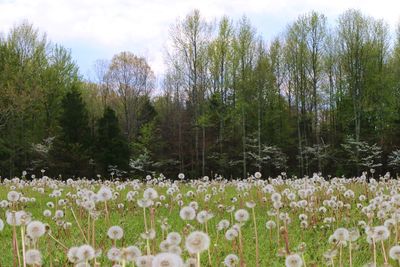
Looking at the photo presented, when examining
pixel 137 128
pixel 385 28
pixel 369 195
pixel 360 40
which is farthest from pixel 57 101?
pixel 369 195

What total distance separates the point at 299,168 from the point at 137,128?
15.4m

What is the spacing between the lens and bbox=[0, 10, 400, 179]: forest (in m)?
36.3

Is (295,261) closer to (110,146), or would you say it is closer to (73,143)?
(73,143)

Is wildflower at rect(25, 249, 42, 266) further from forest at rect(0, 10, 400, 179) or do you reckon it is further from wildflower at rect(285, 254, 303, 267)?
forest at rect(0, 10, 400, 179)

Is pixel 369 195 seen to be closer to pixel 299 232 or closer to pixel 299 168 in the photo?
pixel 299 232

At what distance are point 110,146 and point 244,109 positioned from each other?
11.5 metres

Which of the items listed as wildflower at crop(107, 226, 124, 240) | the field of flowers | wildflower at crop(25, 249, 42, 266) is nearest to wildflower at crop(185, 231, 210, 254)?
the field of flowers

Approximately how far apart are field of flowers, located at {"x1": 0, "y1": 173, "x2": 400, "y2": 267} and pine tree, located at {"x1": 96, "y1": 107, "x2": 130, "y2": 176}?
22303mm

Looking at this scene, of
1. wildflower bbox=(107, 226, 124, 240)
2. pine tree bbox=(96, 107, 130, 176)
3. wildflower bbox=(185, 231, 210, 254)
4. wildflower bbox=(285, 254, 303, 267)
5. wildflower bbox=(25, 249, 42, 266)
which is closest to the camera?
wildflower bbox=(185, 231, 210, 254)

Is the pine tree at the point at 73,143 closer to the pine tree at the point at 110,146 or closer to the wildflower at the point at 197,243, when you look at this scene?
the pine tree at the point at 110,146

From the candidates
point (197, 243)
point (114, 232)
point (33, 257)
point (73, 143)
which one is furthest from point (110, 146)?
point (197, 243)

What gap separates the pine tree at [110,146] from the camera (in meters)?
33.9

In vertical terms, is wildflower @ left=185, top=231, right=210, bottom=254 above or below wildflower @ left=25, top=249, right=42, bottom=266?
above

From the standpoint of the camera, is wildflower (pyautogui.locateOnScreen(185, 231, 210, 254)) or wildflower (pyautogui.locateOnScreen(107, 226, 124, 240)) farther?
wildflower (pyautogui.locateOnScreen(107, 226, 124, 240))
